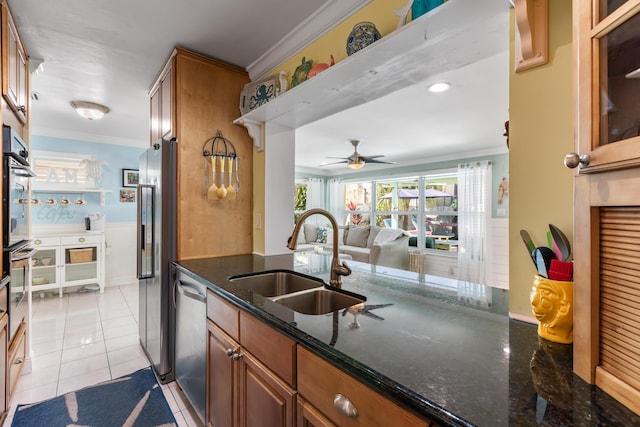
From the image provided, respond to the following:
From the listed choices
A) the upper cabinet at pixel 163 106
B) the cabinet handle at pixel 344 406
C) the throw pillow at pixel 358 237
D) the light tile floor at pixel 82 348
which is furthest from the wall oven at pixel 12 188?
the throw pillow at pixel 358 237

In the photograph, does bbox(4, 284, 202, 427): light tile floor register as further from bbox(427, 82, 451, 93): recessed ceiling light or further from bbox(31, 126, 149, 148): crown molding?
bbox(427, 82, 451, 93): recessed ceiling light

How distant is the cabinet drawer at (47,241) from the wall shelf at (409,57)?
3782 millimetres

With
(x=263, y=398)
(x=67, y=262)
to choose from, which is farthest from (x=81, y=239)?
(x=263, y=398)

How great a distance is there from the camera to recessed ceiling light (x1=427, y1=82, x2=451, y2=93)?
250 centimetres

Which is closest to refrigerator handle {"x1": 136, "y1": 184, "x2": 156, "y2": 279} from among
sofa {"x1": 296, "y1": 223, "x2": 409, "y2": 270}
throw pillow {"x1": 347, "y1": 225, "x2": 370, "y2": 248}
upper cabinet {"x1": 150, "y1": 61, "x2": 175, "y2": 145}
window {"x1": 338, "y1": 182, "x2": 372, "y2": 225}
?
upper cabinet {"x1": 150, "y1": 61, "x2": 175, "y2": 145}

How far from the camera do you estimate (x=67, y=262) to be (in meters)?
4.11

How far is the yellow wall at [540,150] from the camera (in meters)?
0.88

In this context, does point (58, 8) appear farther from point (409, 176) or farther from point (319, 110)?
point (409, 176)

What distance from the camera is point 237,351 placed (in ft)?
4.16

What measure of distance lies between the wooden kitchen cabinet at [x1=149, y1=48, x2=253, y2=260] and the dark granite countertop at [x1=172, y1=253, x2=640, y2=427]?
39.4 inches

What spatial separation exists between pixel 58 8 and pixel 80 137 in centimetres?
344

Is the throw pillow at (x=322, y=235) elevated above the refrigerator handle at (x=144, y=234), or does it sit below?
below

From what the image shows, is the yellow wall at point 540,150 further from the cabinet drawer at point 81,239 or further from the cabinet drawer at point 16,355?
the cabinet drawer at point 81,239

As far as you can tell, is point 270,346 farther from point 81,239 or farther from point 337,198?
point 337,198
